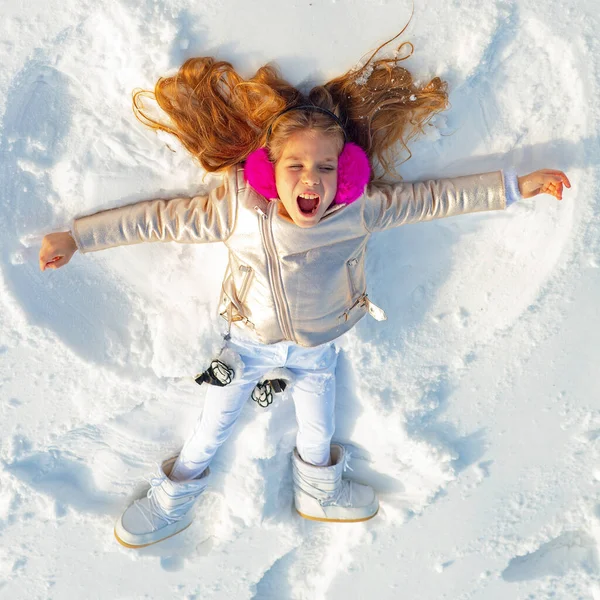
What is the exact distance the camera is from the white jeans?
5.84ft

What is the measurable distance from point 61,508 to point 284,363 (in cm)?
105

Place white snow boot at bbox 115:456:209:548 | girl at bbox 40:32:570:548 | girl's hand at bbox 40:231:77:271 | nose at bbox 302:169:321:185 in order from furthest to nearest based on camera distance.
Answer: white snow boot at bbox 115:456:209:548 < girl's hand at bbox 40:231:77:271 < girl at bbox 40:32:570:548 < nose at bbox 302:169:321:185

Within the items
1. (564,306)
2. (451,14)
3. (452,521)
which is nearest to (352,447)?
(452,521)

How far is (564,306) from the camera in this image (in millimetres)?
1919

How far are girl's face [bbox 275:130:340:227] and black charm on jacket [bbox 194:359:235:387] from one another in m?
0.54

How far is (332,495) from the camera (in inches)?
80.6

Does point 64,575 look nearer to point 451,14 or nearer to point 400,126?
point 400,126

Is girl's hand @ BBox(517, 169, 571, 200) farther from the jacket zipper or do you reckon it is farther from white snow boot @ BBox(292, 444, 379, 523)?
white snow boot @ BBox(292, 444, 379, 523)

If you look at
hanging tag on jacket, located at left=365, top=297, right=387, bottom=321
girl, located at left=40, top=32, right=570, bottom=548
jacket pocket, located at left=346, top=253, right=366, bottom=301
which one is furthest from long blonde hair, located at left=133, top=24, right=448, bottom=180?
hanging tag on jacket, located at left=365, top=297, right=387, bottom=321

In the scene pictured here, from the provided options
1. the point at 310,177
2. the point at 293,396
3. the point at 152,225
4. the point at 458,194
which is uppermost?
the point at 310,177

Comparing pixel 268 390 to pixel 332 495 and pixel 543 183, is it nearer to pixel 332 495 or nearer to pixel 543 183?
pixel 332 495

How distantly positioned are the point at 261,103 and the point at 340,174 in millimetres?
329

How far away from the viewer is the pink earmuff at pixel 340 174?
1.51m

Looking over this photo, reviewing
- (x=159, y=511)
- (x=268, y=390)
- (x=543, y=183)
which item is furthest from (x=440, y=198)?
(x=159, y=511)
